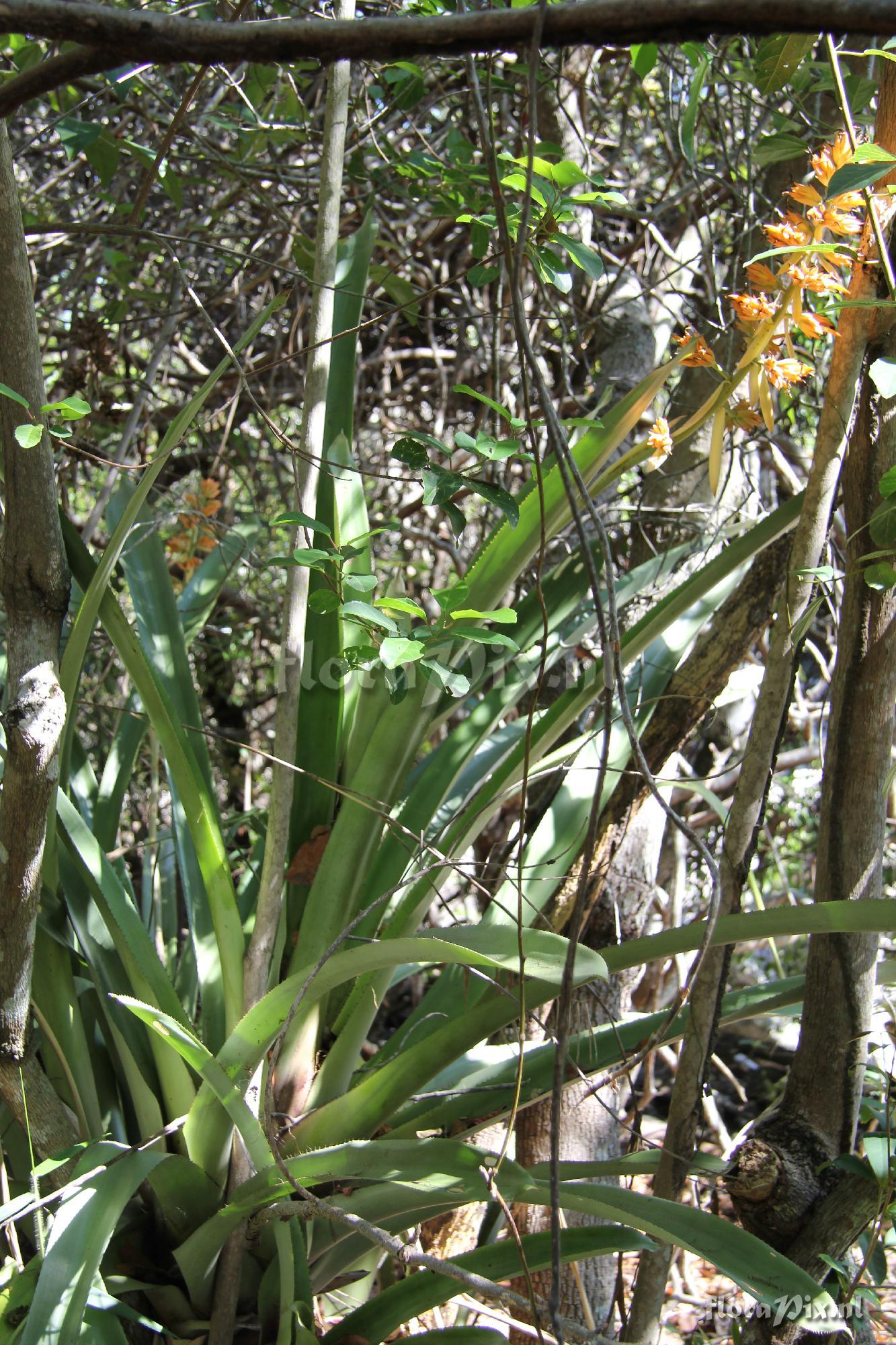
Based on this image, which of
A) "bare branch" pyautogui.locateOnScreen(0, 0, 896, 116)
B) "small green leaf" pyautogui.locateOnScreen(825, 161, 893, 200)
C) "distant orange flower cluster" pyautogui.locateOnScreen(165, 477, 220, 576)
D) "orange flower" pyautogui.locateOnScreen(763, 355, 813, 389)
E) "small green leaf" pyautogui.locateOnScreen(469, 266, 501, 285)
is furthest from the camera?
"distant orange flower cluster" pyautogui.locateOnScreen(165, 477, 220, 576)

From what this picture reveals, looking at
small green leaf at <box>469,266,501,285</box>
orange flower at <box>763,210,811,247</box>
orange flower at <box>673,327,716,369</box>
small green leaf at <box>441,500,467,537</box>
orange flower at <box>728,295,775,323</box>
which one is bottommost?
small green leaf at <box>441,500,467,537</box>

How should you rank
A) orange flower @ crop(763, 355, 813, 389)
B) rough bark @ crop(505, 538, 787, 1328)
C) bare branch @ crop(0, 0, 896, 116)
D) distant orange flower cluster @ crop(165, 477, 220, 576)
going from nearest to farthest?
bare branch @ crop(0, 0, 896, 116), orange flower @ crop(763, 355, 813, 389), rough bark @ crop(505, 538, 787, 1328), distant orange flower cluster @ crop(165, 477, 220, 576)

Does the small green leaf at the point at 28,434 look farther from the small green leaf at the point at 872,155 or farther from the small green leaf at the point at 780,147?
the small green leaf at the point at 780,147

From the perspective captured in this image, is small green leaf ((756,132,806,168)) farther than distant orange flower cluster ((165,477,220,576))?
No

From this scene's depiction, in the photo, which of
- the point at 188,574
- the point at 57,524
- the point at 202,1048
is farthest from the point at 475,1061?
the point at 188,574

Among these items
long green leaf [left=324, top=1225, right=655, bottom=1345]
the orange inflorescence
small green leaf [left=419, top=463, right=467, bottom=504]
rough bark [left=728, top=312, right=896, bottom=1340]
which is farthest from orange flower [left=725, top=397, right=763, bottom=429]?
long green leaf [left=324, top=1225, right=655, bottom=1345]

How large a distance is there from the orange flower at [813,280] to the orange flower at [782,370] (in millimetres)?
48

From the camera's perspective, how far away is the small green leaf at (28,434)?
636mm

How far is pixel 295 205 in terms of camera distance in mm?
1562

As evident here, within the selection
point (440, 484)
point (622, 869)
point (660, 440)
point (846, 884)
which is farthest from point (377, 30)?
point (622, 869)

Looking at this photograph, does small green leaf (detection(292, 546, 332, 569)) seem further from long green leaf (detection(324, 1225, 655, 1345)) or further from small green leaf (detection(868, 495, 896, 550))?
long green leaf (detection(324, 1225, 655, 1345))

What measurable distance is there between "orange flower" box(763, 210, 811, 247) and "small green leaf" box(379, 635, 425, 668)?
353 mm

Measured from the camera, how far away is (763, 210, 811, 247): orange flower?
0.65m

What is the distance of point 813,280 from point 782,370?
0.20 feet
